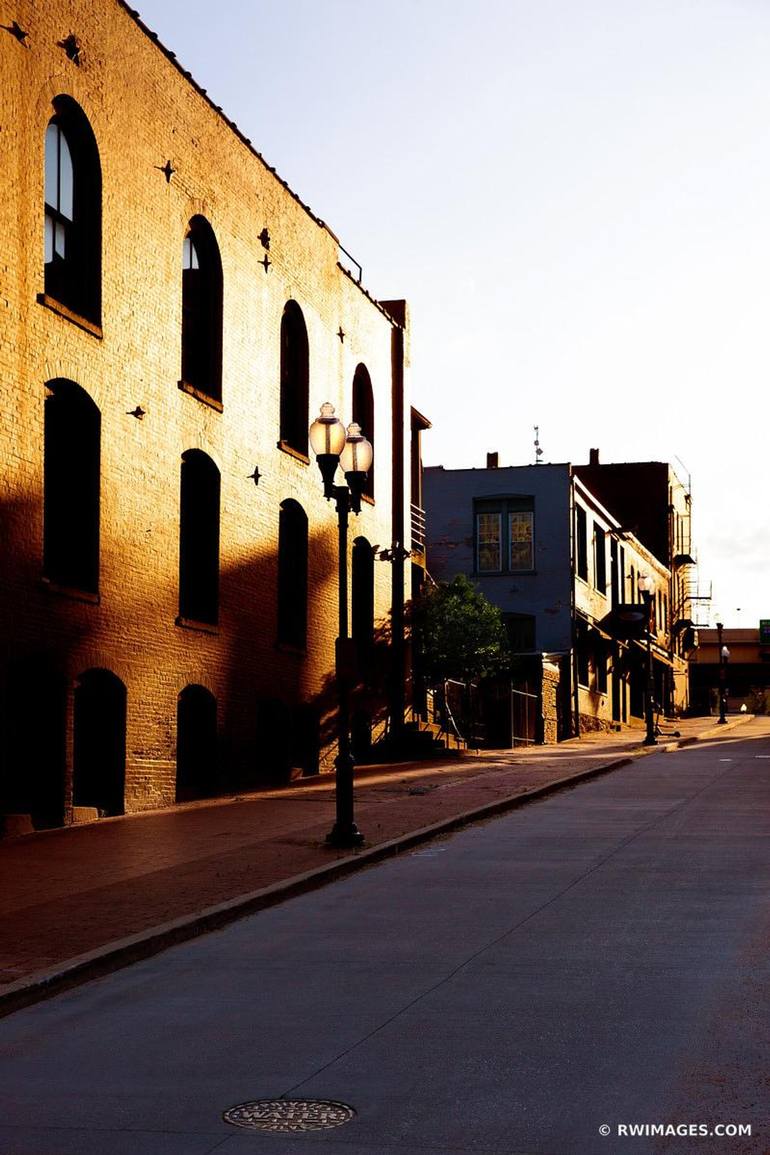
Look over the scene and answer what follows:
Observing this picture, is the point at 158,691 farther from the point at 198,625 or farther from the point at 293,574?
the point at 293,574

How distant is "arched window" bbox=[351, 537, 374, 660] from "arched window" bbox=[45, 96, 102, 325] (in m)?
12.8

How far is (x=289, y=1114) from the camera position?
6.86 m

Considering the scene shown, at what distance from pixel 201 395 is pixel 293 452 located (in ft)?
15.2

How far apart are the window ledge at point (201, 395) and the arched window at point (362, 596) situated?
8292mm

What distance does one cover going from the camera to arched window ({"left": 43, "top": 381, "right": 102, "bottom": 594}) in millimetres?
20625

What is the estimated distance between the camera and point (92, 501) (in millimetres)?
21062

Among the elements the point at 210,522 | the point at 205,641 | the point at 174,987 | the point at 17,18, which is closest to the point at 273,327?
the point at 210,522

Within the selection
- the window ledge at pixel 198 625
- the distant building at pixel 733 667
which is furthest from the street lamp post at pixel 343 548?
the distant building at pixel 733 667

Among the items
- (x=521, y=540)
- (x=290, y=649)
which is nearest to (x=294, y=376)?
(x=290, y=649)

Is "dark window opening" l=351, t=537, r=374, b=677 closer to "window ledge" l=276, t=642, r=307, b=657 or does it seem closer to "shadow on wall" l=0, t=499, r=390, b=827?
"shadow on wall" l=0, t=499, r=390, b=827

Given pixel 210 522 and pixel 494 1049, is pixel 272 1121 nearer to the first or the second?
pixel 494 1049

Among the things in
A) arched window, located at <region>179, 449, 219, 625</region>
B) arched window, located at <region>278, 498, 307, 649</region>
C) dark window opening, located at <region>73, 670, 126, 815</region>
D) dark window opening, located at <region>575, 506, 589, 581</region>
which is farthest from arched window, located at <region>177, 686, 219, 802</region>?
dark window opening, located at <region>575, 506, 589, 581</region>

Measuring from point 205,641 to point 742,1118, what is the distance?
18657 mm

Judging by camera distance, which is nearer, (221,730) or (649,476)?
(221,730)
